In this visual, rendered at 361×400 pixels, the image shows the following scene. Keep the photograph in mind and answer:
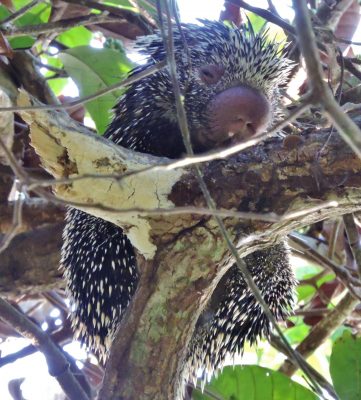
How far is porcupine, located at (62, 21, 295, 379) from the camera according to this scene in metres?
1.96

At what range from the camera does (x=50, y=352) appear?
1982mm

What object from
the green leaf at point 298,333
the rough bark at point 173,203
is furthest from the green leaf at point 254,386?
the green leaf at point 298,333

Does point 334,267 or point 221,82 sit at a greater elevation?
point 221,82

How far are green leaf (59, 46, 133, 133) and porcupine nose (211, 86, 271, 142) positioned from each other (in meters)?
0.50

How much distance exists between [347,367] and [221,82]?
38.3 inches

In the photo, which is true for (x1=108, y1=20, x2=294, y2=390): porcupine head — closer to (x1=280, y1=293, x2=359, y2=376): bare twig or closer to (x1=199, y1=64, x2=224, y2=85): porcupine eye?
(x1=199, y1=64, x2=224, y2=85): porcupine eye

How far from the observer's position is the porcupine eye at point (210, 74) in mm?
2277

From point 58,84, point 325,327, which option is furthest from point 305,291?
point 58,84

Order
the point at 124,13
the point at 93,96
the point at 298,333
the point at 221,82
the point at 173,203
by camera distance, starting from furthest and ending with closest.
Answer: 1. the point at 298,333
2. the point at 124,13
3. the point at 221,82
4. the point at 173,203
5. the point at 93,96

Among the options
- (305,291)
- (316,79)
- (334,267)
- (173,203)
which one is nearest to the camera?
(316,79)

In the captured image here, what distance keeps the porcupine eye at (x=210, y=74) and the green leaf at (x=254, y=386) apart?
919mm

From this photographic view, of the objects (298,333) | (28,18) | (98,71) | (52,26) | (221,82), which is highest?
(28,18)

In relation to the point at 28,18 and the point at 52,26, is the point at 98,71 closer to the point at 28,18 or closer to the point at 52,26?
the point at 52,26

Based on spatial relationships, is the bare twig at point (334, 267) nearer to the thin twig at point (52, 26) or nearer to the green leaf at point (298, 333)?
the green leaf at point (298, 333)
